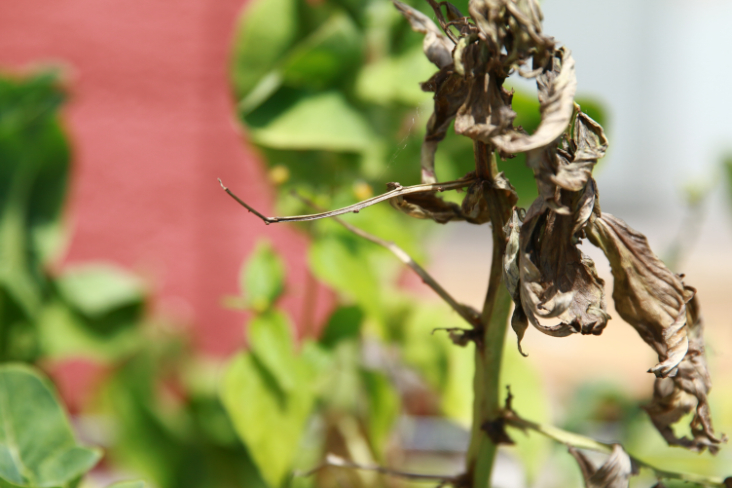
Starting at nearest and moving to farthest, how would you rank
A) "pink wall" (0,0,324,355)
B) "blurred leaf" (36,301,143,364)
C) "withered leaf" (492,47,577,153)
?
"withered leaf" (492,47,577,153) → "blurred leaf" (36,301,143,364) → "pink wall" (0,0,324,355)

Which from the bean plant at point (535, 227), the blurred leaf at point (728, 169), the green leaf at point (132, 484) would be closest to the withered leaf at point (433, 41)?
the bean plant at point (535, 227)

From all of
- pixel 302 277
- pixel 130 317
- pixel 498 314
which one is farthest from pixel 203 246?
pixel 498 314

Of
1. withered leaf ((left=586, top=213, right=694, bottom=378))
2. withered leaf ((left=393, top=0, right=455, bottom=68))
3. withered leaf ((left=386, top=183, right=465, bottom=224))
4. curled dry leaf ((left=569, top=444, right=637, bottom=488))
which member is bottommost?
curled dry leaf ((left=569, top=444, right=637, bottom=488))

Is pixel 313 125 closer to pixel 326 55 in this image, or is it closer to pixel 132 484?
pixel 326 55

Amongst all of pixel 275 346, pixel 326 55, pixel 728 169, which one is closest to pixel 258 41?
pixel 326 55

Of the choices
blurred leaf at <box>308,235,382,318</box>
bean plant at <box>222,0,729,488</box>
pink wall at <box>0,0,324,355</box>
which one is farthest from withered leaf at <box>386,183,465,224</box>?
pink wall at <box>0,0,324,355</box>

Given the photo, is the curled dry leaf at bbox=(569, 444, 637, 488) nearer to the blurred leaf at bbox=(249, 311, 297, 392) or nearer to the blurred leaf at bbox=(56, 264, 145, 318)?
the blurred leaf at bbox=(249, 311, 297, 392)

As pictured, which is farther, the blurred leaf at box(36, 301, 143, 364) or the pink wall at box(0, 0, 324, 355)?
the pink wall at box(0, 0, 324, 355)
